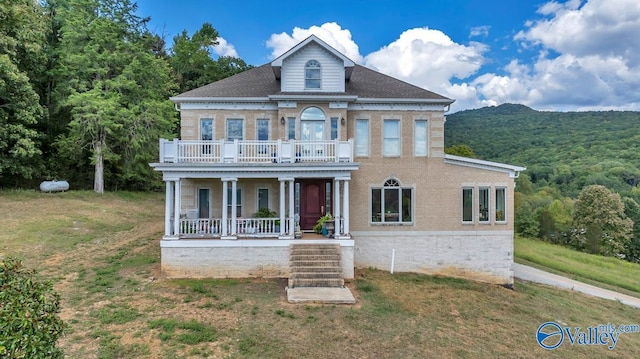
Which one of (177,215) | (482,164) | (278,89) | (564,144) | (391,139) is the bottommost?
(177,215)

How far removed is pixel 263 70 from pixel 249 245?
9.43 m

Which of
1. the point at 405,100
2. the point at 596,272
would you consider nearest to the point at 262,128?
the point at 405,100

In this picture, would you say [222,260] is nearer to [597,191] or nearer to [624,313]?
[624,313]

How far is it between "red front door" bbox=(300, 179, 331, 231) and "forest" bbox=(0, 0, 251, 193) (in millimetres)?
16332

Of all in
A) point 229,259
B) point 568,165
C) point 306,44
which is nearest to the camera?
point 229,259

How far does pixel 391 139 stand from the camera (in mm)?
15016

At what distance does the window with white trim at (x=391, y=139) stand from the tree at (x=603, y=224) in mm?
39542

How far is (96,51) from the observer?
972 inches

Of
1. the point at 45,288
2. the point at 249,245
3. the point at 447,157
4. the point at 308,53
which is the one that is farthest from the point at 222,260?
the point at 447,157

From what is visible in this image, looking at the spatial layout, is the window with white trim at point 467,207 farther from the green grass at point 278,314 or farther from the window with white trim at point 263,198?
the window with white trim at point 263,198

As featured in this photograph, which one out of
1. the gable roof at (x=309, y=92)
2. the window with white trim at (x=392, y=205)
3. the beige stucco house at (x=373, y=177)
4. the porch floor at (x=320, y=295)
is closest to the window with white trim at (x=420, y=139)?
the beige stucco house at (x=373, y=177)

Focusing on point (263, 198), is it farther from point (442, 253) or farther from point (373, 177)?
point (442, 253)

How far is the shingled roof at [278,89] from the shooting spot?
48.1 ft

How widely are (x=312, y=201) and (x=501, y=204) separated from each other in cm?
830
